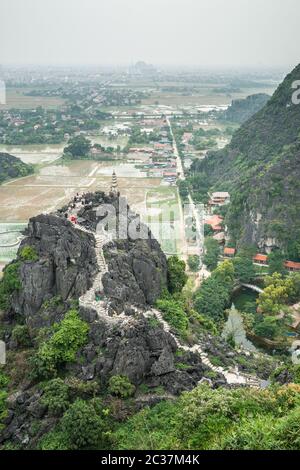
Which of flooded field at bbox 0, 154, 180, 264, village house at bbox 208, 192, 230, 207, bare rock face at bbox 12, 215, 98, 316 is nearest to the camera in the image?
bare rock face at bbox 12, 215, 98, 316

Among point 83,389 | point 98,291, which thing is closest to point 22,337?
point 98,291

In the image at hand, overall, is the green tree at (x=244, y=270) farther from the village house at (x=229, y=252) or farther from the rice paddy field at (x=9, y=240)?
the rice paddy field at (x=9, y=240)

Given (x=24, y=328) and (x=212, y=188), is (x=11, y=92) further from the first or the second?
(x=24, y=328)

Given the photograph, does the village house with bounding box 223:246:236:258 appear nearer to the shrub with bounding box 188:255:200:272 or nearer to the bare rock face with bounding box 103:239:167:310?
the shrub with bounding box 188:255:200:272

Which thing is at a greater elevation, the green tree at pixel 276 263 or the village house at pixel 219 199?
the village house at pixel 219 199

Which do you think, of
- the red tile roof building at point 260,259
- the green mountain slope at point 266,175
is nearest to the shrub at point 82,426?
the red tile roof building at point 260,259

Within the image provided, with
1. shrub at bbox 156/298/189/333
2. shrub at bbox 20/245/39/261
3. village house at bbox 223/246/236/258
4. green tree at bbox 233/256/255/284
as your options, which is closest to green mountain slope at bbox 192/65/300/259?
village house at bbox 223/246/236/258
